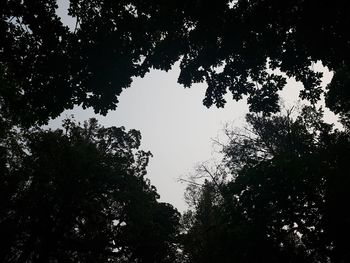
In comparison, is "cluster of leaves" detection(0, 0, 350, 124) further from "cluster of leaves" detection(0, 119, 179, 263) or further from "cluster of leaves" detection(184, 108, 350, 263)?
"cluster of leaves" detection(0, 119, 179, 263)

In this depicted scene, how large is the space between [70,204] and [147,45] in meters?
13.3

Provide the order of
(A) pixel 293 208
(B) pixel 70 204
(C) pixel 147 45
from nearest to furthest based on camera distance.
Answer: (C) pixel 147 45 < (A) pixel 293 208 < (B) pixel 70 204

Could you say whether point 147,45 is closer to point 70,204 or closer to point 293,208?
point 293,208

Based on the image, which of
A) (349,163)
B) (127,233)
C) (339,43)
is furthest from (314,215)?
(127,233)

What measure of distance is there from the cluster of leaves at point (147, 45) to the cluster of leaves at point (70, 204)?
10.6 m

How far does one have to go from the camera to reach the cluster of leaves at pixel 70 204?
16.9 m

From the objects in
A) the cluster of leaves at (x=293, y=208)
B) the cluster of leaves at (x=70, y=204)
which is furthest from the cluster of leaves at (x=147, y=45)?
the cluster of leaves at (x=70, y=204)

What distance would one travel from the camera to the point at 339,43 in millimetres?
5797

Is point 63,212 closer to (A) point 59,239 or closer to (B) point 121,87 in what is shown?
(A) point 59,239

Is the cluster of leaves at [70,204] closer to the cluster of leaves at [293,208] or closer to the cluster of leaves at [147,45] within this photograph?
the cluster of leaves at [293,208]

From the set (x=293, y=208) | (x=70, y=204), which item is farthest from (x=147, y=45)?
(x=70, y=204)

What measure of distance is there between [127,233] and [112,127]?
691 centimetres

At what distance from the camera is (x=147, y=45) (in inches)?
262

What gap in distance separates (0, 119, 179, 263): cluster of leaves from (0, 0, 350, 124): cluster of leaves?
10.6 m
